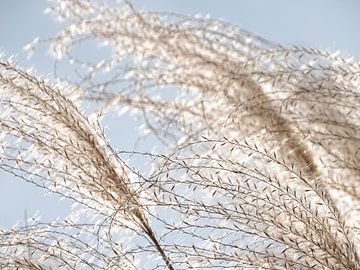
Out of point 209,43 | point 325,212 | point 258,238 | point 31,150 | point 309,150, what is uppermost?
point 209,43

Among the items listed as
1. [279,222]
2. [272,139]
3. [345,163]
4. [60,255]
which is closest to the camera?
[279,222]

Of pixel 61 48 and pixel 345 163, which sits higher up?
pixel 61 48

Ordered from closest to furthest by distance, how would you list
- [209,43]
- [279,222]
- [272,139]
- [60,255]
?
1. [279,222]
2. [60,255]
3. [272,139]
4. [209,43]

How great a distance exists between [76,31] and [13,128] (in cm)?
122

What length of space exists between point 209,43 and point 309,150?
655 mm

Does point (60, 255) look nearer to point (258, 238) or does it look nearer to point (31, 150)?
point (31, 150)

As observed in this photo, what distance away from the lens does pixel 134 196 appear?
6.28 ft

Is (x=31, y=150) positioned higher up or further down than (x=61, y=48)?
further down

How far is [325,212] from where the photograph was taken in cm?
201

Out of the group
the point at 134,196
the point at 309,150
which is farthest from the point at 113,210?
the point at 309,150

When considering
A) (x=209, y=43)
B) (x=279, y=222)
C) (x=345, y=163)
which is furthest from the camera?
(x=209, y=43)

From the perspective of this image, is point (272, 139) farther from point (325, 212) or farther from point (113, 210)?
point (113, 210)

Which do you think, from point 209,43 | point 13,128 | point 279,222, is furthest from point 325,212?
point 209,43

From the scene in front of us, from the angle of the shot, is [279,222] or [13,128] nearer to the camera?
[279,222]
